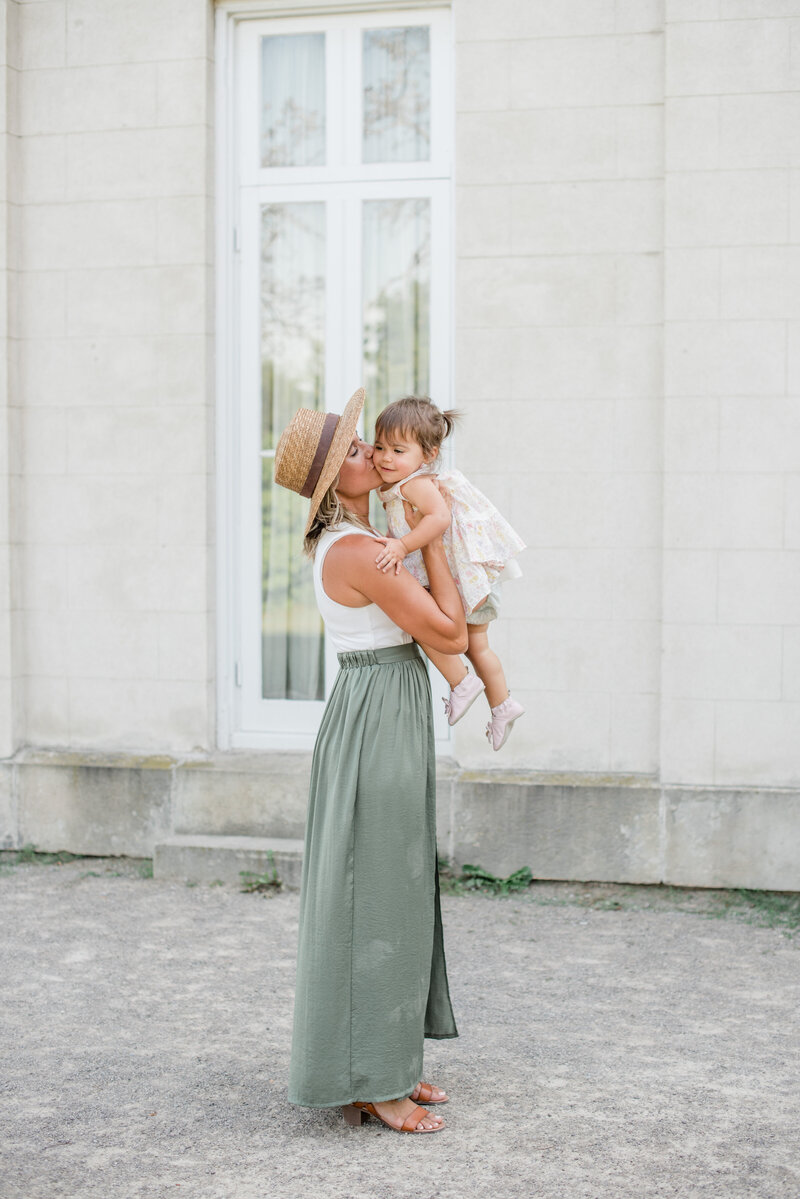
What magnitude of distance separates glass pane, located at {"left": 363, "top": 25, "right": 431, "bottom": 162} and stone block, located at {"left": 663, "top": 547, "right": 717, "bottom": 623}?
236 cm

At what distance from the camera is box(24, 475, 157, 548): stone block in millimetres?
6508

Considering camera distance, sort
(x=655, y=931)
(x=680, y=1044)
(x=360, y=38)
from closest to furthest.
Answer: (x=680, y=1044), (x=655, y=931), (x=360, y=38)

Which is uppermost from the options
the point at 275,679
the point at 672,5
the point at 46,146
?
the point at 672,5

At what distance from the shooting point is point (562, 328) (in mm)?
6027

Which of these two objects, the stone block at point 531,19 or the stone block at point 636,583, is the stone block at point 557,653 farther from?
the stone block at point 531,19

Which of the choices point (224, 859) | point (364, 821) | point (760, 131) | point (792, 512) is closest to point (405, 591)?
point (364, 821)

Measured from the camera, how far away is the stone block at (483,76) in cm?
604

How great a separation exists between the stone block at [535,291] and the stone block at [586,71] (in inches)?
29.0

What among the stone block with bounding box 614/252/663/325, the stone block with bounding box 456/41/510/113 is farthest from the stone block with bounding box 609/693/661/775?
the stone block with bounding box 456/41/510/113

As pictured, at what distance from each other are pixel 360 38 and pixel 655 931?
4.48m

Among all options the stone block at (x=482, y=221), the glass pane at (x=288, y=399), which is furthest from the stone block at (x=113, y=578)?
the stone block at (x=482, y=221)

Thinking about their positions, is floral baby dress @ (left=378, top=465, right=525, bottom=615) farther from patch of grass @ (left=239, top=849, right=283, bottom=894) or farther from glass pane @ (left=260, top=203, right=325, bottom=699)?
glass pane @ (left=260, top=203, right=325, bottom=699)

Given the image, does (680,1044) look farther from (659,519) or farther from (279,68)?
(279,68)

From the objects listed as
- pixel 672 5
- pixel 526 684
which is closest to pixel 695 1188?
pixel 526 684
